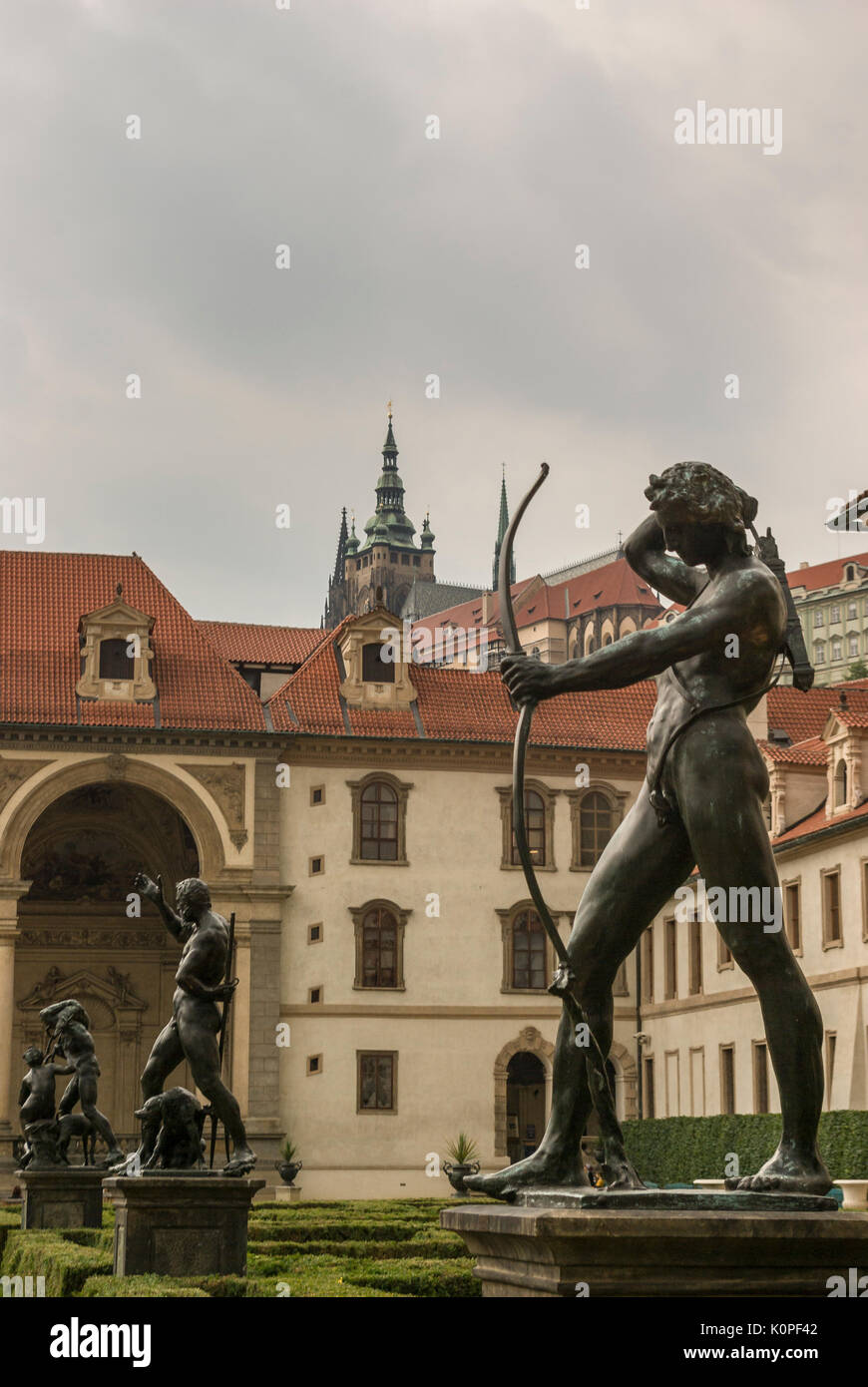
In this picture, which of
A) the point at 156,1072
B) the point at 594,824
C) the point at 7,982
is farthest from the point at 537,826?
the point at 156,1072

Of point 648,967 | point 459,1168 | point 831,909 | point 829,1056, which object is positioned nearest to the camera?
point 459,1168

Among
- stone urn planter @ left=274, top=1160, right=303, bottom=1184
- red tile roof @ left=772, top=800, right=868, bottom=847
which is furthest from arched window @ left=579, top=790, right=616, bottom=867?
stone urn planter @ left=274, top=1160, right=303, bottom=1184

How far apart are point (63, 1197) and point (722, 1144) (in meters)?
23.6

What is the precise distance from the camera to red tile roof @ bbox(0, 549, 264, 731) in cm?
4634

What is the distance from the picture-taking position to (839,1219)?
5.68 metres

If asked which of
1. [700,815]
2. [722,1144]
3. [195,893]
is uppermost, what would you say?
[195,893]

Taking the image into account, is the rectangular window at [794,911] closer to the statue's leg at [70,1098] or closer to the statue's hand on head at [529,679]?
the statue's leg at [70,1098]

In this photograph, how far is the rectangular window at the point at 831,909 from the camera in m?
38.8

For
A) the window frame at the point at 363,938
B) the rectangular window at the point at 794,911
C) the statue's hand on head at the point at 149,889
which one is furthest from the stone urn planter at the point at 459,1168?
the statue's hand on head at the point at 149,889

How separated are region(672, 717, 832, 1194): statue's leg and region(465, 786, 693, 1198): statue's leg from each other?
0.18 m

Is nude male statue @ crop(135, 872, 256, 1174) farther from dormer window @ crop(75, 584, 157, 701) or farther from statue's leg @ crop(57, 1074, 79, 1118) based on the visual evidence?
dormer window @ crop(75, 584, 157, 701)

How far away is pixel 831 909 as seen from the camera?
39.1 m

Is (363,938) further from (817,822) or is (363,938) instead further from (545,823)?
(817,822)
